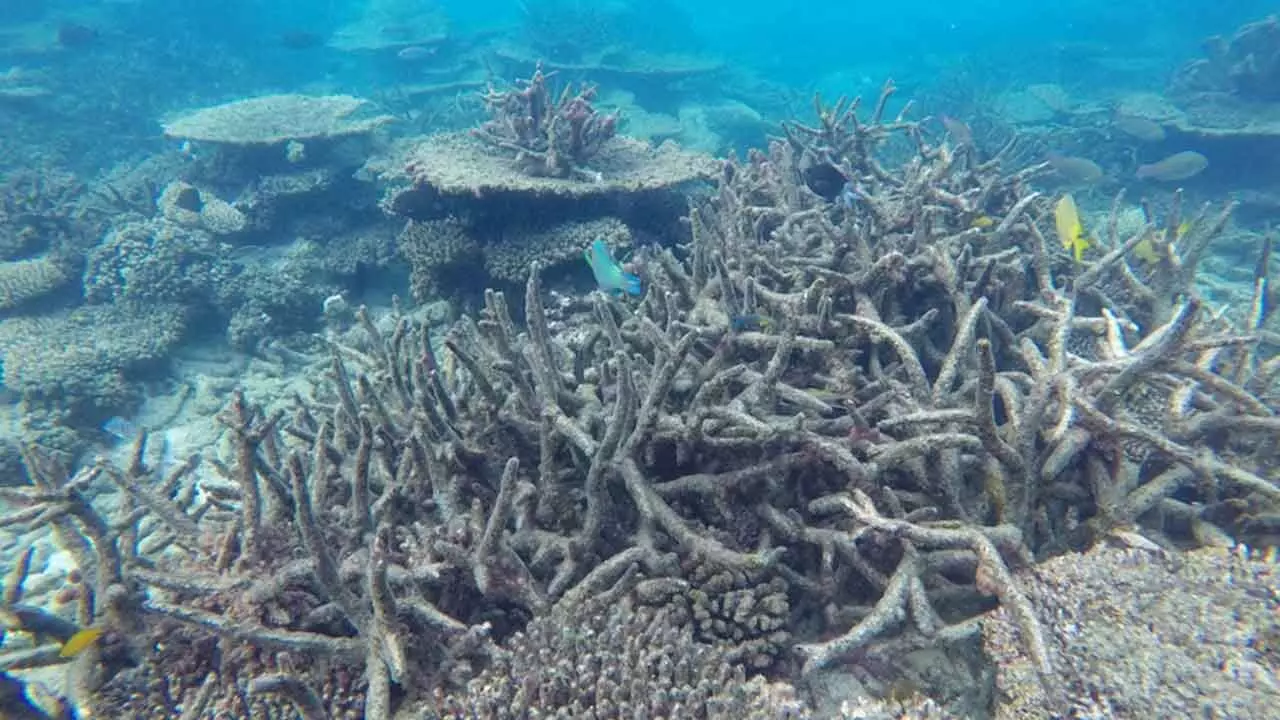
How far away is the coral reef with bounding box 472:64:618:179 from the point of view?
626cm

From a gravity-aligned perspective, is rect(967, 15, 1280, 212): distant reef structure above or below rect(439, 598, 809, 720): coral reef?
above

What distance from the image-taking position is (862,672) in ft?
8.12

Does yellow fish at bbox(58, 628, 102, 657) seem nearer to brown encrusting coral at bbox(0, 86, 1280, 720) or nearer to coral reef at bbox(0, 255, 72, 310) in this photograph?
brown encrusting coral at bbox(0, 86, 1280, 720)

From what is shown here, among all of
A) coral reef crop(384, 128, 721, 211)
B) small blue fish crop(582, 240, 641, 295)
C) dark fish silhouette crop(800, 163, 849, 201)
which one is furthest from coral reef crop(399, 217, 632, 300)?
small blue fish crop(582, 240, 641, 295)

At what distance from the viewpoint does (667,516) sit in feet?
8.36

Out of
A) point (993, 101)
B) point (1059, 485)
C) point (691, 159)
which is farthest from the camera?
point (993, 101)

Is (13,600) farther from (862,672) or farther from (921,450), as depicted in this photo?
(921,450)

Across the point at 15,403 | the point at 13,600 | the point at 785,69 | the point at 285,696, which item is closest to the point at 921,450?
the point at 285,696

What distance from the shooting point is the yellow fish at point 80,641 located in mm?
2303

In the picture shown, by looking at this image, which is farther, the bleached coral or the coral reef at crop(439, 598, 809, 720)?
the bleached coral

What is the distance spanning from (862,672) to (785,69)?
1249 inches

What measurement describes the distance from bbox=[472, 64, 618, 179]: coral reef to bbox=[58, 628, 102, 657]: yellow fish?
4992 millimetres

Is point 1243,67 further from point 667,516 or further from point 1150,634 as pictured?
point 667,516

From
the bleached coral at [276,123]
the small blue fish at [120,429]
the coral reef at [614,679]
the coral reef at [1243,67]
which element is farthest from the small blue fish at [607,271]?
the coral reef at [1243,67]
